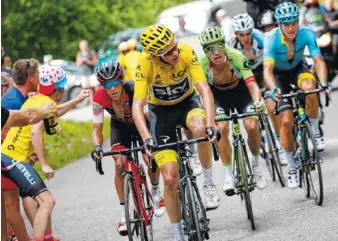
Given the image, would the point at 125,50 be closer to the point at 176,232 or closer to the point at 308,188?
the point at 308,188

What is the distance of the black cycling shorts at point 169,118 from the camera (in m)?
11.2

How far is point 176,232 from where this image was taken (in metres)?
10.4

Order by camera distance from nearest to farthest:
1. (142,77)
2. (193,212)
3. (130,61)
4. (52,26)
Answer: (193,212) → (142,77) → (130,61) → (52,26)

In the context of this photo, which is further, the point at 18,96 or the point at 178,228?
the point at 18,96

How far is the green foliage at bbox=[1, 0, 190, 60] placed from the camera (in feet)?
123

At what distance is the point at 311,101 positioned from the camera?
13805 mm

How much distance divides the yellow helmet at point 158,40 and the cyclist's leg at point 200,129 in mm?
860

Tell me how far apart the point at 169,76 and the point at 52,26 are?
94.8 feet

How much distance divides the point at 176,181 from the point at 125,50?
1505 centimetres

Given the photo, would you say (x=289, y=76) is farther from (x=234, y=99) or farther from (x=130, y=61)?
(x=130, y=61)

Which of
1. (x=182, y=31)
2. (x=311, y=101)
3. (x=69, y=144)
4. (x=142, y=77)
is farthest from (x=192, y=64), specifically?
(x=182, y=31)

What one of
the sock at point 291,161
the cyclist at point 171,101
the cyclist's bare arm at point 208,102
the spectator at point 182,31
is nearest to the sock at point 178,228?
the cyclist at point 171,101

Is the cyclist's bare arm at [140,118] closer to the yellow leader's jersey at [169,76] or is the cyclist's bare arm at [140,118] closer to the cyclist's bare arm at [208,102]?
the yellow leader's jersey at [169,76]

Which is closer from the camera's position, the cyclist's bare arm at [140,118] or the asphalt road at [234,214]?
the cyclist's bare arm at [140,118]
